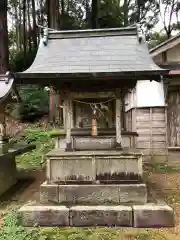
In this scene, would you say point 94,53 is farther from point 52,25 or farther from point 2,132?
point 52,25

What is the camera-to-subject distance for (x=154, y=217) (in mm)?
5641

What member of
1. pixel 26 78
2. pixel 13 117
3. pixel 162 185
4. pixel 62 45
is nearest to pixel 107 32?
pixel 62 45

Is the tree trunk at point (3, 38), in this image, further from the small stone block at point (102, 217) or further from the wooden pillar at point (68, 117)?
the small stone block at point (102, 217)

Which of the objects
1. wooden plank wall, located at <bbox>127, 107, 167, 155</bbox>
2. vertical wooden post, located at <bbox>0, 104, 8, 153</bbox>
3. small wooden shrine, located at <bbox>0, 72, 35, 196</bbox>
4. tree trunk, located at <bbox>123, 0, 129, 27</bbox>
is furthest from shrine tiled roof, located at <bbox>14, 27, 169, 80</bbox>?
tree trunk, located at <bbox>123, 0, 129, 27</bbox>

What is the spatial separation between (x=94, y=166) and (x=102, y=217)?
110cm

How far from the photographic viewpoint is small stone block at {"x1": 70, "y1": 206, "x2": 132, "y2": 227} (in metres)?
5.68

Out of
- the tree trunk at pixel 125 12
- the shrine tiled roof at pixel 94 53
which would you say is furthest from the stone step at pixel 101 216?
the tree trunk at pixel 125 12

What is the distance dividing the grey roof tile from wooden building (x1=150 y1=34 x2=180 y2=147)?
3935mm

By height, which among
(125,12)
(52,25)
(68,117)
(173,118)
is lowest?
(173,118)

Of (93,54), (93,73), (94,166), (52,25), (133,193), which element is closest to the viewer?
(93,73)

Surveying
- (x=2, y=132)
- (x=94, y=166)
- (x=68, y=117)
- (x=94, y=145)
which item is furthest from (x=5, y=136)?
(x=94, y=166)

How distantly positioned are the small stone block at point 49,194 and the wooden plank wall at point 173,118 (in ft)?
24.6

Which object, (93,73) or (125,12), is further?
(125,12)

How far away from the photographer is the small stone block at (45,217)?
18.8 feet
